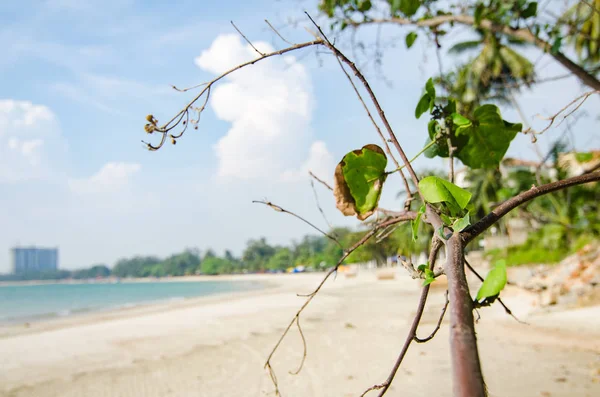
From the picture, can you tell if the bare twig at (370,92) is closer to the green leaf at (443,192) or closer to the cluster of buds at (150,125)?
the green leaf at (443,192)

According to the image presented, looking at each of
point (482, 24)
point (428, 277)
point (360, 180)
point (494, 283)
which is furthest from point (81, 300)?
point (494, 283)

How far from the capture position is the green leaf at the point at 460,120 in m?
0.56

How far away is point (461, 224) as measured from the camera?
390mm

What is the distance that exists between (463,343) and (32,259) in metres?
215

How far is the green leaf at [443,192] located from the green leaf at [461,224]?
1 centimetres

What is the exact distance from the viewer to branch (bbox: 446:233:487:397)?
256 mm

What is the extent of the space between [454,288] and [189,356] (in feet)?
22.2

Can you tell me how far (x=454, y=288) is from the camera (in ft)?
1.06

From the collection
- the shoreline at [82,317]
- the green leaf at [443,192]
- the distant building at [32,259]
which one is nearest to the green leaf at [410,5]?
the green leaf at [443,192]

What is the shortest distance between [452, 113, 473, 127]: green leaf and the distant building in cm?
20327

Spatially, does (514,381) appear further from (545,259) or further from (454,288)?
(545,259)

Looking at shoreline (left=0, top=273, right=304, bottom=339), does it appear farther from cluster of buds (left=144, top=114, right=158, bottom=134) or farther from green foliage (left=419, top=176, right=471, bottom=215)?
green foliage (left=419, top=176, right=471, bottom=215)

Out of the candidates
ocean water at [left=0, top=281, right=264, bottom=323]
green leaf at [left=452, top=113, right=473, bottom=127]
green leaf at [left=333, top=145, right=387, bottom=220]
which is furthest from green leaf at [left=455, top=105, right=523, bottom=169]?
ocean water at [left=0, top=281, right=264, bottom=323]

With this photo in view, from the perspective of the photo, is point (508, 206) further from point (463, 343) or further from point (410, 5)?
point (410, 5)
